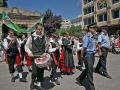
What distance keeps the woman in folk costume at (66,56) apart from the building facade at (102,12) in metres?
29.3

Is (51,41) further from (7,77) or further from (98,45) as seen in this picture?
(7,77)

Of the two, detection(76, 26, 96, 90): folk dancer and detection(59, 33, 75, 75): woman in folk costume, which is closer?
detection(76, 26, 96, 90): folk dancer

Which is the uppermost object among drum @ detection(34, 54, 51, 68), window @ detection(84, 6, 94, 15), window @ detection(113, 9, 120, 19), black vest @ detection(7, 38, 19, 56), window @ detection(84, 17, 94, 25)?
window @ detection(84, 6, 94, 15)

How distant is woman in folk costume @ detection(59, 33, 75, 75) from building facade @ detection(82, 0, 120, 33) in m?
29.3

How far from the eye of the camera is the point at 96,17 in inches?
1928

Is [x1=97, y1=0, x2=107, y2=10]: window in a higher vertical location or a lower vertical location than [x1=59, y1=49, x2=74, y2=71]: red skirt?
higher

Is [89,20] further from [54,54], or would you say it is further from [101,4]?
[54,54]

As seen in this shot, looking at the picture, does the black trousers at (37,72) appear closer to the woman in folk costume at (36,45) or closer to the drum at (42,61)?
the woman in folk costume at (36,45)

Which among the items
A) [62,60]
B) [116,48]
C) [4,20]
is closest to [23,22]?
[116,48]

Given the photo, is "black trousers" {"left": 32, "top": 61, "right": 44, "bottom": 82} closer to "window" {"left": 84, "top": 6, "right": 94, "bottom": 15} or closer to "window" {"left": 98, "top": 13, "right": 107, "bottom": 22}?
"window" {"left": 98, "top": 13, "right": 107, "bottom": 22}

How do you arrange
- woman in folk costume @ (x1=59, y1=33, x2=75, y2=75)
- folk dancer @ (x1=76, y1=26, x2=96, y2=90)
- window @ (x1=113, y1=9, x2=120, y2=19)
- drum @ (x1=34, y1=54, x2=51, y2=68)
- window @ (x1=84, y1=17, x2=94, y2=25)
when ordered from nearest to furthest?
drum @ (x1=34, y1=54, x2=51, y2=68)
folk dancer @ (x1=76, y1=26, x2=96, y2=90)
woman in folk costume @ (x1=59, y1=33, x2=75, y2=75)
window @ (x1=113, y1=9, x2=120, y2=19)
window @ (x1=84, y1=17, x2=94, y2=25)

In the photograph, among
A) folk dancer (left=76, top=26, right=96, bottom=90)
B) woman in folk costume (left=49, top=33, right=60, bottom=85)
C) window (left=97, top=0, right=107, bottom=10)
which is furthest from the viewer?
window (left=97, top=0, right=107, bottom=10)

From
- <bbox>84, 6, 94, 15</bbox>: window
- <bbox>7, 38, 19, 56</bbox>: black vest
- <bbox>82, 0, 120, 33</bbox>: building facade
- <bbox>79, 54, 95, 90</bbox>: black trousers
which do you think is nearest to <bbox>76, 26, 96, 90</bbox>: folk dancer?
<bbox>79, 54, 95, 90</bbox>: black trousers

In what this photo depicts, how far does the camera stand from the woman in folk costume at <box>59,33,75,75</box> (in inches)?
432
